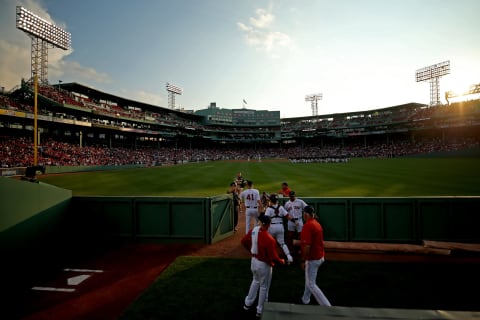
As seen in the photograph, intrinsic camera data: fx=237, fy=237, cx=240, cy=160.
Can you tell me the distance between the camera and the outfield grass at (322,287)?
4938mm

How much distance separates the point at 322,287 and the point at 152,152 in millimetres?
63282

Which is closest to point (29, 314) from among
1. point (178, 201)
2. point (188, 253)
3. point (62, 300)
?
point (62, 300)

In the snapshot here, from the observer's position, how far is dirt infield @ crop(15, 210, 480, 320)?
17.0 feet

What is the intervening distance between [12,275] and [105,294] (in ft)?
9.24

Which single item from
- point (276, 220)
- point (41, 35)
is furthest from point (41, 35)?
point (276, 220)

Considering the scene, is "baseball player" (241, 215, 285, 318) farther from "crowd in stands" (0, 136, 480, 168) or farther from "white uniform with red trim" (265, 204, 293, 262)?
→ "crowd in stands" (0, 136, 480, 168)

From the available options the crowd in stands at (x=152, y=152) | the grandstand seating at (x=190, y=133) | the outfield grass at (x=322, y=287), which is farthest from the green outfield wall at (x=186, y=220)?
the grandstand seating at (x=190, y=133)

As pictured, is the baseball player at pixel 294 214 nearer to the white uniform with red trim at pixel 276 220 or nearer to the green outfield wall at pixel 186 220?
the white uniform with red trim at pixel 276 220

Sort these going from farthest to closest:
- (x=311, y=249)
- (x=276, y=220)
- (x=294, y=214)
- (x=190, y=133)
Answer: (x=190, y=133) < (x=294, y=214) < (x=276, y=220) < (x=311, y=249)

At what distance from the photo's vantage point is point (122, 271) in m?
6.86

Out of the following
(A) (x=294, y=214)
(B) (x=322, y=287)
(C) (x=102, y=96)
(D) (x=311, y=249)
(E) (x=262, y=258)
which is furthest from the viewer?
→ (C) (x=102, y=96)

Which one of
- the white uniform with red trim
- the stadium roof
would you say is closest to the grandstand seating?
the stadium roof

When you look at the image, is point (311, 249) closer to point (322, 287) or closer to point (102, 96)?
point (322, 287)

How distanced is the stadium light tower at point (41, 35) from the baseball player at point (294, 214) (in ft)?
156
